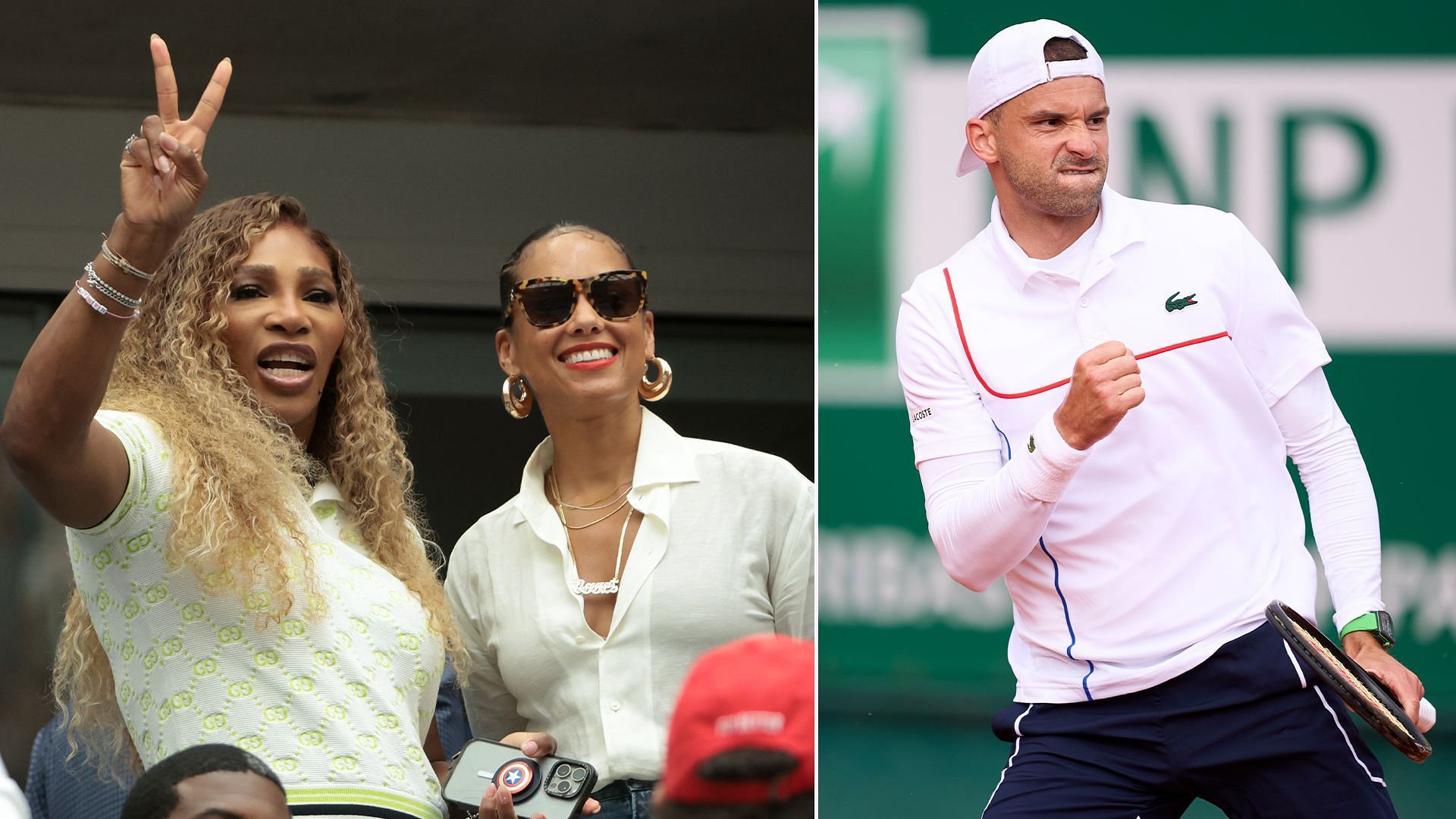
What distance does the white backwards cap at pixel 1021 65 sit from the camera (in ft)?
9.07

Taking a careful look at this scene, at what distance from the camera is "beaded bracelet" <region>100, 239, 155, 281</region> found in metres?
2.07

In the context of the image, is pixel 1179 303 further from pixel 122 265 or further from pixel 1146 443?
pixel 122 265

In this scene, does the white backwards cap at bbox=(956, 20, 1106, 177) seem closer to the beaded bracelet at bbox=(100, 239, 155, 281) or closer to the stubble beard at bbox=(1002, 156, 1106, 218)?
the stubble beard at bbox=(1002, 156, 1106, 218)

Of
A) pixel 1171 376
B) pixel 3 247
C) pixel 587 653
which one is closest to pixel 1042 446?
pixel 1171 376

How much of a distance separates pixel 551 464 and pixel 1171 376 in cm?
111

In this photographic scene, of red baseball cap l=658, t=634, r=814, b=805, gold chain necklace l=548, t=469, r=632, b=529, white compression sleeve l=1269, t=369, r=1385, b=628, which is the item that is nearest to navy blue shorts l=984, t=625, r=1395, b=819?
white compression sleeve l=1269, t=369, r=1385, b=628

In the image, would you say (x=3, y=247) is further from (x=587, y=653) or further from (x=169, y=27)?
(x=587, y=653)

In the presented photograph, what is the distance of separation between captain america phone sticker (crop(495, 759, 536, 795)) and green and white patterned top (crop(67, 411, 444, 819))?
11 centimetres

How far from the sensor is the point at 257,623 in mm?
2441

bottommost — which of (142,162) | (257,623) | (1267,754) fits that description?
(1267,754)

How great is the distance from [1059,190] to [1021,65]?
0.69ft

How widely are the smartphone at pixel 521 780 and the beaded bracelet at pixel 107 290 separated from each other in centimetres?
90

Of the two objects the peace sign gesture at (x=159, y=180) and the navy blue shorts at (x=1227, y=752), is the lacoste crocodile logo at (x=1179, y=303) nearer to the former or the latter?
the navy blue shorts at (x=1227, y=752)

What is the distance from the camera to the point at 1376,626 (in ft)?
8.69
